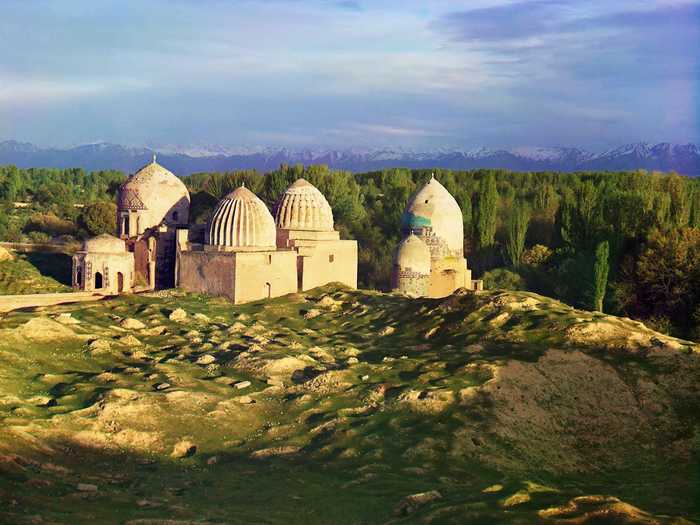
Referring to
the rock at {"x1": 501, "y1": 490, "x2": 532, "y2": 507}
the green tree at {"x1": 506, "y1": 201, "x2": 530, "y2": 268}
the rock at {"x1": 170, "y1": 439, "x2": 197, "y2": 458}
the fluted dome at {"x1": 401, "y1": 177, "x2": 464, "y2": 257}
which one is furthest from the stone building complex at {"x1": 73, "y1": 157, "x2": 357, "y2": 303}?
the rock at {"x1": 501, "y1": 490, "x2": 532, "y2": 507}

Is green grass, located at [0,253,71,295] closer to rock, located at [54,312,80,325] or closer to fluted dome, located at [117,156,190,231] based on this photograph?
fluted dome, located at [117,156,190,231]

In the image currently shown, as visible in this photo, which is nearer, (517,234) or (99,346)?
(99,346)

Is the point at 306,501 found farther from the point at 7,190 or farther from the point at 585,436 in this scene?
the point at 7,190

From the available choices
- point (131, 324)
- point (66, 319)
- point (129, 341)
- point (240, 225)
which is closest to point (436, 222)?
point (240, 225)

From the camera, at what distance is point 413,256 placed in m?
38.1

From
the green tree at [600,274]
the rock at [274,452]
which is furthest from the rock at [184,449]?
the green tree at [600,274]

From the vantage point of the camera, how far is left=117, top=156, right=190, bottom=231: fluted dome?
130 feet

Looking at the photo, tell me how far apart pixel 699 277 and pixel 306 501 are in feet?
87.0

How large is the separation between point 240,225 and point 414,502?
21.6 meters

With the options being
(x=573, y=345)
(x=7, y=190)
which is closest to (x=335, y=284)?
(x=573, y=345)

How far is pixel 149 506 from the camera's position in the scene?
16.0 metres

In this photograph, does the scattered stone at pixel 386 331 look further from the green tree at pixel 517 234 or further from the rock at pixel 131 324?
the green tree at pixel 517 234

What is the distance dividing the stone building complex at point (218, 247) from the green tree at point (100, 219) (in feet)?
35.2

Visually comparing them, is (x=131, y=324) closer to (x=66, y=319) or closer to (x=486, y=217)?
(x=66, y=319)
